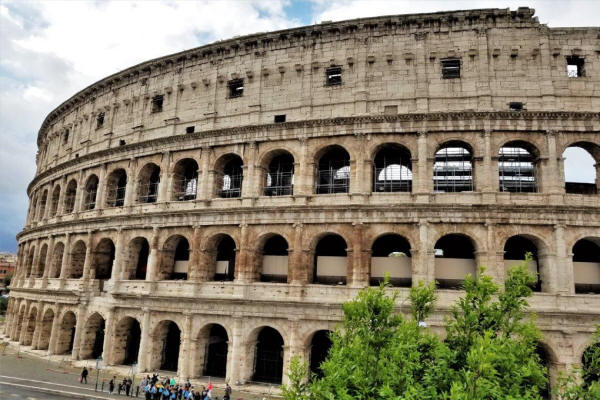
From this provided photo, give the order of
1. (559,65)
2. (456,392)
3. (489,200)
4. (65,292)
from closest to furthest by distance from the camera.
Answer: (456,392), (489,200), (559,65), (65,292)

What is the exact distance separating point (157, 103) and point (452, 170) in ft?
67.2

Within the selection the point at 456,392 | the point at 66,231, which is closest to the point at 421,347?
the point at 456,392

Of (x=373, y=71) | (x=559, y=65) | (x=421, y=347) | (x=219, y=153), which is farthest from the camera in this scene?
(x=219, y=153)

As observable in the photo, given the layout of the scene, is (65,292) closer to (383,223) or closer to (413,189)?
(383,223)

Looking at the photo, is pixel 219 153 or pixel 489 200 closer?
pixel 489 200

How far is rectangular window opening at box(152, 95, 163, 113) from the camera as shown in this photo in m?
28.8

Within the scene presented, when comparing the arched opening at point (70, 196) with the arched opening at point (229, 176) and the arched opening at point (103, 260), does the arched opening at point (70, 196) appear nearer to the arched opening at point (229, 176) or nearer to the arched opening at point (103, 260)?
the arched opening at point (103, 260)

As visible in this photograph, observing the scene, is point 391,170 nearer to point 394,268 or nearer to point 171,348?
point 394,268

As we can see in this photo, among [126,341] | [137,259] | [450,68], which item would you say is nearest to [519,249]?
[450,68]

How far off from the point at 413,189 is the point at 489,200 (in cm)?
375

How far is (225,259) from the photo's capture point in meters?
26.2

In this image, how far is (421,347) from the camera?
11547 mm

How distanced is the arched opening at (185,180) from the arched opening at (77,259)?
9565 millimetres

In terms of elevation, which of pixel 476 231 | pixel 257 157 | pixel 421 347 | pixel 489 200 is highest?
pixel 257 157
